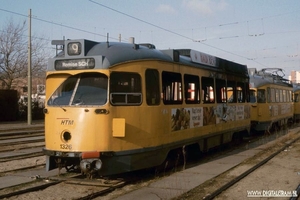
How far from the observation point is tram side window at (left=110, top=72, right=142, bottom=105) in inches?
318

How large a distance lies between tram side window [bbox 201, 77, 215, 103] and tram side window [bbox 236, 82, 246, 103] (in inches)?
111

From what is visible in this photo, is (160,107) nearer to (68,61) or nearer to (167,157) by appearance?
(167,157)

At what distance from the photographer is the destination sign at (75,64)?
8.12 metres

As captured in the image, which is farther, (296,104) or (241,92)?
(296,104)

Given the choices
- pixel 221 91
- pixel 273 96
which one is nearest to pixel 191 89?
pixel 221 91

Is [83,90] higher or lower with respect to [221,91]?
lower

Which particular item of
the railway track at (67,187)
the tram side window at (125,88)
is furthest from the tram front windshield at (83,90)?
the railway track at (67,187)

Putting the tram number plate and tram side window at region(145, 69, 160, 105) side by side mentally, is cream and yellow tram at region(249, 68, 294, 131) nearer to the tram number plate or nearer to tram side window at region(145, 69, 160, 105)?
tram side window at region(145, 69, 160, 105)

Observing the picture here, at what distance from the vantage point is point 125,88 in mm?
8273

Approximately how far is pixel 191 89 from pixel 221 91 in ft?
8.33

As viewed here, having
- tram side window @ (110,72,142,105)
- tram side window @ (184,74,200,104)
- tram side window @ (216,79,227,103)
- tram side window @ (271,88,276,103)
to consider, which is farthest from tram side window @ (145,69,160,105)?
tram side window @ (271,88,276,103)

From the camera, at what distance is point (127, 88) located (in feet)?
27.2

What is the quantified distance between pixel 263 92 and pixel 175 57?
11907 mm

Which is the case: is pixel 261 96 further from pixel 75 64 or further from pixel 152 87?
pixel 75 64
